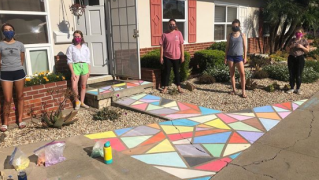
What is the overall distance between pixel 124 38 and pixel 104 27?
62 centimetres

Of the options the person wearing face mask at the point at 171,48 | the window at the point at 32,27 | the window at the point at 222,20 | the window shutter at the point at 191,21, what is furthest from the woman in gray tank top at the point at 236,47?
the window at the point at 222,20

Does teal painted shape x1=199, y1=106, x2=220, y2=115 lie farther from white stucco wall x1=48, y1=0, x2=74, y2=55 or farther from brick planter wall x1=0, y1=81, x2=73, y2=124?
white stucco wall x1=48, y1=0, x2=74, y2=55

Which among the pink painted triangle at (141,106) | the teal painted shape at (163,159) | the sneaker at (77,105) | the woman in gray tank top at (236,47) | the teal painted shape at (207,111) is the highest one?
the woman in gray tank top at (236,47)

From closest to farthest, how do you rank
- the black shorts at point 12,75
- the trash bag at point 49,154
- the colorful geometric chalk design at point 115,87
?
the trash bag at point 49,154, the black shorts at point 12,75, the colorful geometric chalk design at point 115,87

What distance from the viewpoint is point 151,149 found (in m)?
3.80

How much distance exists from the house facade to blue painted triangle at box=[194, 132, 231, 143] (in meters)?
2.95

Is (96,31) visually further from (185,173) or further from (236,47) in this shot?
(185,173)

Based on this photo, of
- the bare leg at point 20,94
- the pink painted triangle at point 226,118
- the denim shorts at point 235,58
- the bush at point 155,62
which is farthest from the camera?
the bush at point 155,62

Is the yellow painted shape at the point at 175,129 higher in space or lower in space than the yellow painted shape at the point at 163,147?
higher

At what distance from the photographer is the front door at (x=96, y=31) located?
22.6 ft

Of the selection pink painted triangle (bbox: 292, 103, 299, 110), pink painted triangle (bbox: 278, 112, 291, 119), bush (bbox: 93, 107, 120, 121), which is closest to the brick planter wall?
bush (bbox: 93, 107, 120, 121)

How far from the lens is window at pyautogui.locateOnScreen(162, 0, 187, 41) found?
27.9ft

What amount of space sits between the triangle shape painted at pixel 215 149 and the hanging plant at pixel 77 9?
4401 millimetres

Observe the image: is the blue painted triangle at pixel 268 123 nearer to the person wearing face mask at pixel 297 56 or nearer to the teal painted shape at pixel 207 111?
the teal painted shape at pixel 207 111
